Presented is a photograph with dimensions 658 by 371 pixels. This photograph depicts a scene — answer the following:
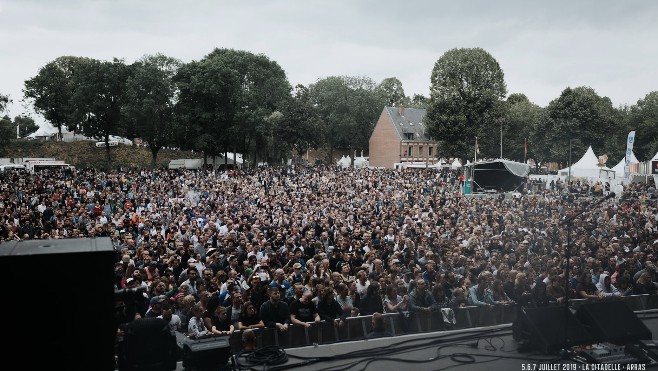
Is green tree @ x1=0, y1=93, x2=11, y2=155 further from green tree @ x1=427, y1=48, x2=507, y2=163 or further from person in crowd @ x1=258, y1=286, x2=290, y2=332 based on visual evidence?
person in crowd @ x1=258, y1=286, x2=290, y2=332

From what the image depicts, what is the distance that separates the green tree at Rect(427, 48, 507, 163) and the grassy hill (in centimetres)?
2221

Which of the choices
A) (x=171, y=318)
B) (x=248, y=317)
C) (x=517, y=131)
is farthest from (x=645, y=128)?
(x=171, y=318)

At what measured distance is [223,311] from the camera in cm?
547

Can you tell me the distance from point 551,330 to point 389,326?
1769 millimetres

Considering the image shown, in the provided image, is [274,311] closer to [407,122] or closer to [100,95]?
[100,95]

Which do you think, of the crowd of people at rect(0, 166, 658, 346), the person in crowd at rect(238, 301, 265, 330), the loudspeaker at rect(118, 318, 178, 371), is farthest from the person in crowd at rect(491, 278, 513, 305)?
the loudspeaker at rect(118, 318, 178, 371)

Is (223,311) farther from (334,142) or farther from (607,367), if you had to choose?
(334,142)

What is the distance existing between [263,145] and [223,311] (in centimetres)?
4001

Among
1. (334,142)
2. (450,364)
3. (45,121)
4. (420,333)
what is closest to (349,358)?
(450,364)

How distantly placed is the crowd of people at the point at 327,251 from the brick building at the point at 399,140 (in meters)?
33.8

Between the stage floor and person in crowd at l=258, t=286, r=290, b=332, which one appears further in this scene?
person in crowd at l=258, t=286, r=290, b=332

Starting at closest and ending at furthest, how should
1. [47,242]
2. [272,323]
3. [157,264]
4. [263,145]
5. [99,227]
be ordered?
[47,242], [272,323], [157,264], [99,227], [263,145]

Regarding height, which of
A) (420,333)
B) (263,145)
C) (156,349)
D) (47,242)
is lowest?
(420,333)

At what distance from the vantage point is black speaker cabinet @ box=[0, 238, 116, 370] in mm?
2387
